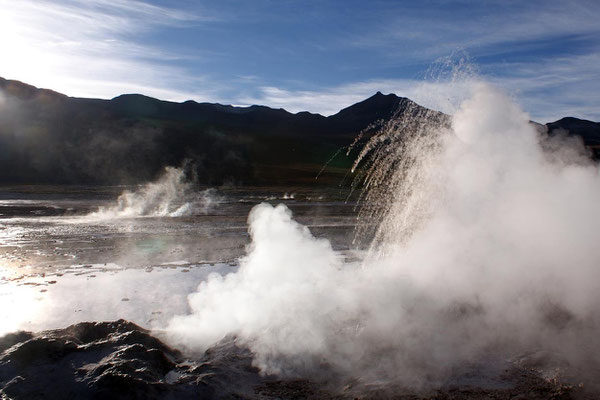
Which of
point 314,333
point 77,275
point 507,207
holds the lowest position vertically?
point 77,275

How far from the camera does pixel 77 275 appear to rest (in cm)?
1156

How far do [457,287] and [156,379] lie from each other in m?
5.40

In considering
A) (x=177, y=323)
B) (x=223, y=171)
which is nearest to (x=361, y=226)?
(x=177, y=323)

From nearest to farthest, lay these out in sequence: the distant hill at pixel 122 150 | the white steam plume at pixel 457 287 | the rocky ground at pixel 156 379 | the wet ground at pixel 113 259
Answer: the rocky ground at pixel 156 379 < the white steam plume at pixel 457 287 < the wet ground at pixel 113 259 < the distant hill at pixel 122 150

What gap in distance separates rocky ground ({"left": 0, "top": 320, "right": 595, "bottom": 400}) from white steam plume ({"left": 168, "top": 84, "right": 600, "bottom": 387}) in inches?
13.7

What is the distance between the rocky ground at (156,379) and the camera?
5.05m

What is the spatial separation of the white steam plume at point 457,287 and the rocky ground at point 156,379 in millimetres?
348

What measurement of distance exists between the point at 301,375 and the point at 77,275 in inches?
319

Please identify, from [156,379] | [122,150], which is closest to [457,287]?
[156,379]

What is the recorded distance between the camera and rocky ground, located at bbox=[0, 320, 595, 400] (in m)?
5.05

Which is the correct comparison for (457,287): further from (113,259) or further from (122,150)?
(122,150)

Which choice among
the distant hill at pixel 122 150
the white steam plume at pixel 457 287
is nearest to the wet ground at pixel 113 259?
the white steam plume at pixel 457 287

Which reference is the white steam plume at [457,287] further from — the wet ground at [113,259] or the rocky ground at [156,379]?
the wet ground at [113,259]

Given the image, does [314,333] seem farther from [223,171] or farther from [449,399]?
[223,171]
